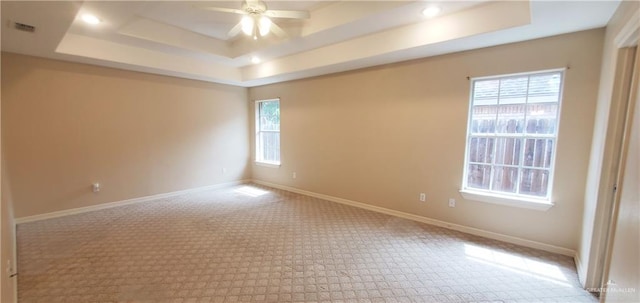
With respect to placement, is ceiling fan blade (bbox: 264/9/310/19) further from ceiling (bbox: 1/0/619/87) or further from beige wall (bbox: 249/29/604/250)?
beige wall (bbox: 249/29/604/250)

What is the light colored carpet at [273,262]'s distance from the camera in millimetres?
2141

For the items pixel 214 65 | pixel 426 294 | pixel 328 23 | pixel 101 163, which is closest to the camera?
pixel 426 294

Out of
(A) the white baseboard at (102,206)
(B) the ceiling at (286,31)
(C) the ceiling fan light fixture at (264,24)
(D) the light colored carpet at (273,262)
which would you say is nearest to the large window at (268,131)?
(B) the ceiling at (286,31)

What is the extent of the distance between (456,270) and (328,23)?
3078mm

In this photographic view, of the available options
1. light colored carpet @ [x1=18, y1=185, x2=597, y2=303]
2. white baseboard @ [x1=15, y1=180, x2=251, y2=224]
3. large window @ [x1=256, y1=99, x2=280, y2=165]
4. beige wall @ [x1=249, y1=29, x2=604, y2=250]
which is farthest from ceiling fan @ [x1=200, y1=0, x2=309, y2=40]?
white baseboard @ [x1=15, y1=180, x2=251, y2=224]

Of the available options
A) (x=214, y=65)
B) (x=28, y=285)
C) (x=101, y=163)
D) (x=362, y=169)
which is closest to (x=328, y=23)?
(x=362, y=169)

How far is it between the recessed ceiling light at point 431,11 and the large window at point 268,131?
11.6ft

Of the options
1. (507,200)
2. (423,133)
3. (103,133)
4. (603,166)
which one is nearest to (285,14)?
(423,133)

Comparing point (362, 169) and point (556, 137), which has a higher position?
point (556, 137)

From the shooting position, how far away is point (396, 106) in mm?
3904

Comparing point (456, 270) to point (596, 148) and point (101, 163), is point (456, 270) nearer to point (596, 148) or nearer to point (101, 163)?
point (596, 148)

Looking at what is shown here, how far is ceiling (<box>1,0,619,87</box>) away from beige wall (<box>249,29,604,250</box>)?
22cm

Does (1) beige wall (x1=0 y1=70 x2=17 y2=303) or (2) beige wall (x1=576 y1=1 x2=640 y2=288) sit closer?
(1) beige wall (x1=0 y1=70 x2=17 y2=303)

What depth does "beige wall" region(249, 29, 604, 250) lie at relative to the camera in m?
2.70
